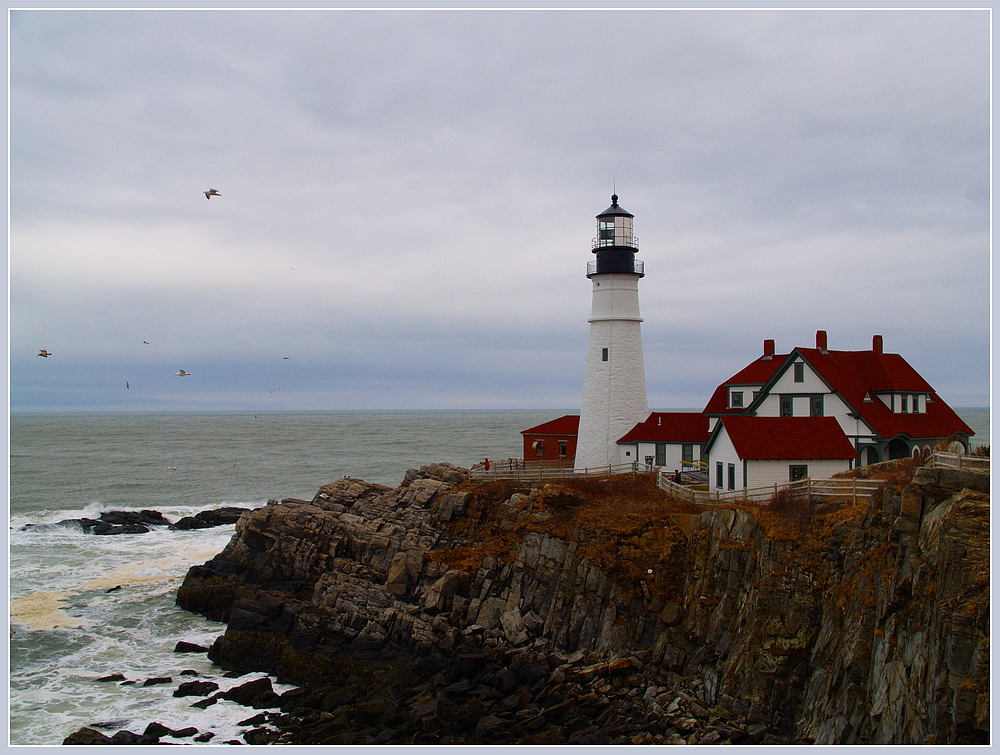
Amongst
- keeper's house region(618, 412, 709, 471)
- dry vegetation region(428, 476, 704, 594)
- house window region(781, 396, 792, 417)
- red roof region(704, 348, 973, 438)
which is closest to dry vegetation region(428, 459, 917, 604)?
dry vegetation region(428, 476, 704, 594)

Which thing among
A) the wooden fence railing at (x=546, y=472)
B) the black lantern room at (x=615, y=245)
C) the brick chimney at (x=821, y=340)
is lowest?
the wooden fence railing at (x=546, y=472)

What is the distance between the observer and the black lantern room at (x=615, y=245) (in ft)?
102

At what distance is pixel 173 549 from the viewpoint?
37.0 meters

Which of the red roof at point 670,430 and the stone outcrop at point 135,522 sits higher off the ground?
the red roof at point 670,430

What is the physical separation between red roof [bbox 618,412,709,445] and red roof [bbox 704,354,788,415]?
0.73 metres

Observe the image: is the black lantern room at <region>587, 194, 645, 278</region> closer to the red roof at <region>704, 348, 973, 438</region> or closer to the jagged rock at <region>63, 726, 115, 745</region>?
the red roof at <region>704, 348, 973, 438</region>

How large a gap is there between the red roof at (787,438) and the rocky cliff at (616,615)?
302cm

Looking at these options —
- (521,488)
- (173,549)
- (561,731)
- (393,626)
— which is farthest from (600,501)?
(173,549)

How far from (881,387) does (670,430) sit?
25.7 feet

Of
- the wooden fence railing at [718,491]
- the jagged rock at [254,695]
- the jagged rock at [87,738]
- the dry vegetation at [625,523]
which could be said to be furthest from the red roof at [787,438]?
the jagged rock at [87,738]

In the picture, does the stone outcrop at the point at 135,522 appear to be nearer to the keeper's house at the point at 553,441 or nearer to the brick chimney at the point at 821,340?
the keeper's house at the point at 553,441

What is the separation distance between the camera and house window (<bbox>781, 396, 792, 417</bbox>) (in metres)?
27.6

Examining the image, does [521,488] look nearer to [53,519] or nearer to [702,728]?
[702,728]

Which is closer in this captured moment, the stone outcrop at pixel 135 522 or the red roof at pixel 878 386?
the red roof at pixel 878 386
